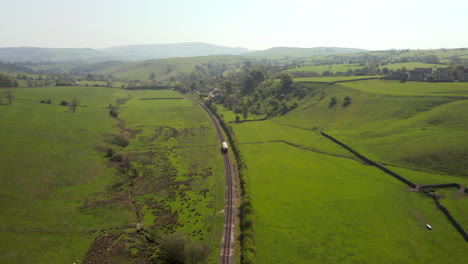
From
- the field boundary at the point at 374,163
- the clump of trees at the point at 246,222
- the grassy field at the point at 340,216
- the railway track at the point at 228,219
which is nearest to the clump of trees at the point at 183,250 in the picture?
the railway track at the point at 228,219

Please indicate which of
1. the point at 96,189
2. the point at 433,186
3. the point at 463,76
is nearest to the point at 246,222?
the point at 96,189

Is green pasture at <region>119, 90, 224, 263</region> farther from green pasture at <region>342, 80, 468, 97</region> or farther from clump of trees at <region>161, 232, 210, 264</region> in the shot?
green pasture at <region>342, 80, 468, 97</region>

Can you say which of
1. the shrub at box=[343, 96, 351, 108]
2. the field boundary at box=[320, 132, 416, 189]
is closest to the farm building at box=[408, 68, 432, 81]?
the shrub at box=[343, 96, 351, 108]

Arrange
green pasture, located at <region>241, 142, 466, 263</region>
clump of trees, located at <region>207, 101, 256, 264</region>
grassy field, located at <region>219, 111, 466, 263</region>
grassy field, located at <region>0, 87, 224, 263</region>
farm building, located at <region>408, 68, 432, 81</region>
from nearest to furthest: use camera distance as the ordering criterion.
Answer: clump of trees, located at <region>207, 101, 256, 264</region>, green pasture, located at <region>241, 142, 466, 263</region>, grassy field, located at <region>219, 111, 466, 263</region>, grassy field, located at <region>0, 87, 224, 263</region>, farm building, located at <region>408, 68, 432, 81</region>

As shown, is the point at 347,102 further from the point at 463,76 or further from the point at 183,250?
the point at 183,250

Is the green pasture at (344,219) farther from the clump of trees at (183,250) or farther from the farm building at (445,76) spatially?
the farm building at (445,76)

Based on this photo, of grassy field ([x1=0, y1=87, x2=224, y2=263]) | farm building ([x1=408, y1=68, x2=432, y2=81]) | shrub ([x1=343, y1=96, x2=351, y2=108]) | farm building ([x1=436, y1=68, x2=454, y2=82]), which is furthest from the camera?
farm building ([x1=408, y1=68, x2=432, y2=81])
